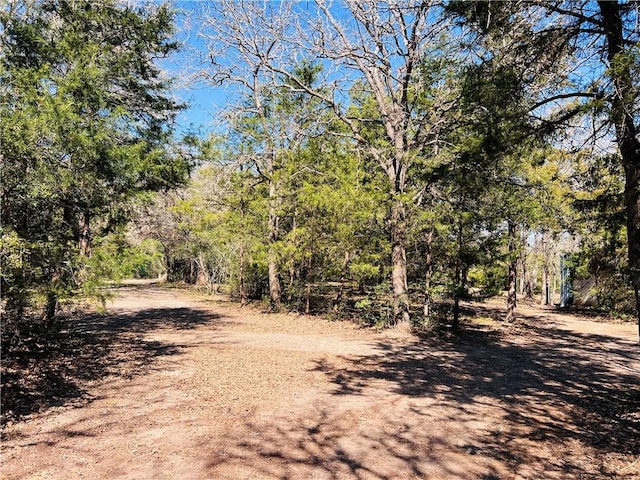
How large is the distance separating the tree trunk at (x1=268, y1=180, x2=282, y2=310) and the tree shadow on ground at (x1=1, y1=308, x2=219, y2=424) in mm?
4562

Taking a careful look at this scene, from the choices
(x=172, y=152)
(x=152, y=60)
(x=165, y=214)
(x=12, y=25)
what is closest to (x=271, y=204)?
(x=172, y=152)

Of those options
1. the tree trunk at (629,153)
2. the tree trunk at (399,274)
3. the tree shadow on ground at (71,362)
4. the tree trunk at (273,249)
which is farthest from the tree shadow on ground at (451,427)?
the tree trunk at (273,249)

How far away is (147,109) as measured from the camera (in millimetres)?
9836

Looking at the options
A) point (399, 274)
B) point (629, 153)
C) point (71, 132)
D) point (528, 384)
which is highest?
point (71, 132)

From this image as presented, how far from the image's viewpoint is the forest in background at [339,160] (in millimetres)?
4961

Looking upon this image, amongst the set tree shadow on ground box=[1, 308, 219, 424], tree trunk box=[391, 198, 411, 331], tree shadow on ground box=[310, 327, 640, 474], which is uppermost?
tree trunk box=[391, 198, 411, 331]

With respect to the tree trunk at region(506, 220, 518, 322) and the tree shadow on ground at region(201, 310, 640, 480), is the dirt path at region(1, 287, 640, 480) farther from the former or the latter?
the tree trunk at region(506, 220, 518, 322)

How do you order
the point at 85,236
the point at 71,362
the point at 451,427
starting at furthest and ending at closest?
the point at 71,362 < the point at 85,236 < the point at 451,427

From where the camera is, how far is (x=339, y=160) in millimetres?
14031

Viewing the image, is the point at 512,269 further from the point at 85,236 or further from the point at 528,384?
the point at 85,236

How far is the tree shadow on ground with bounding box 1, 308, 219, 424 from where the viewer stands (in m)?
5.15

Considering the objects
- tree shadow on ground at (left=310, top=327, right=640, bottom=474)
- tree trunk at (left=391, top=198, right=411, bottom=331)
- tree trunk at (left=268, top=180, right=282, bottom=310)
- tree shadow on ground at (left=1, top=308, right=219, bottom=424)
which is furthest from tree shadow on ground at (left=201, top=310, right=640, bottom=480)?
tree trunk at (left=268, top=180, right=282, bottom=310)

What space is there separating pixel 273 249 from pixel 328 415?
380 inches

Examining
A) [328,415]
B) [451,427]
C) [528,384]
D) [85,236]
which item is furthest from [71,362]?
[528,384]
